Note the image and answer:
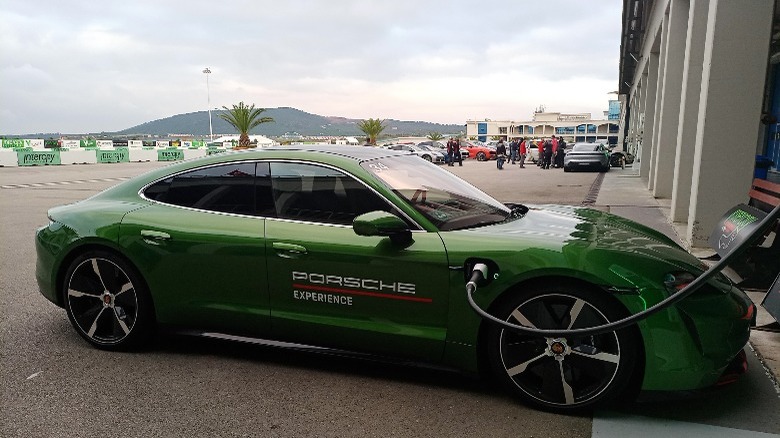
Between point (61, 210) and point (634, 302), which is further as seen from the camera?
point (61, 210)

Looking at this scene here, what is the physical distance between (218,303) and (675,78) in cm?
1173

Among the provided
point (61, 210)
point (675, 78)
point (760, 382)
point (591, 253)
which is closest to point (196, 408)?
point (61, 210)

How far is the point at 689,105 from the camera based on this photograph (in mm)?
8359

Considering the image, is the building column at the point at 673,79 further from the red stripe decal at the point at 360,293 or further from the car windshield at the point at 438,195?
the red stripe decal at the point at 360,293

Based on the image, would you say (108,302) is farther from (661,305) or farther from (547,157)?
(547,157)

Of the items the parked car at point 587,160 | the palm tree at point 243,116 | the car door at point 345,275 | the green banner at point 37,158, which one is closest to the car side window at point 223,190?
the car door at point 345,275

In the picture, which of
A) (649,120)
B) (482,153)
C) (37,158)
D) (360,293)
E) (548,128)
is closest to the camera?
(360,293)

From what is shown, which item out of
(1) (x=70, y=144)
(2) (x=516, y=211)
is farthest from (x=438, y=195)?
(1) (x=70, y=144)

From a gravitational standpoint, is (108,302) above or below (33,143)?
below

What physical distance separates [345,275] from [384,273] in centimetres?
24

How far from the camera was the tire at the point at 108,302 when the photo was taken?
357 cm

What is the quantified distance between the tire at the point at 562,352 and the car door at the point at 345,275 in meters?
0.37

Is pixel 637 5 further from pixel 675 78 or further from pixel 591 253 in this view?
pixel 591 253

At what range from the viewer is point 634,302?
259 centimetres
